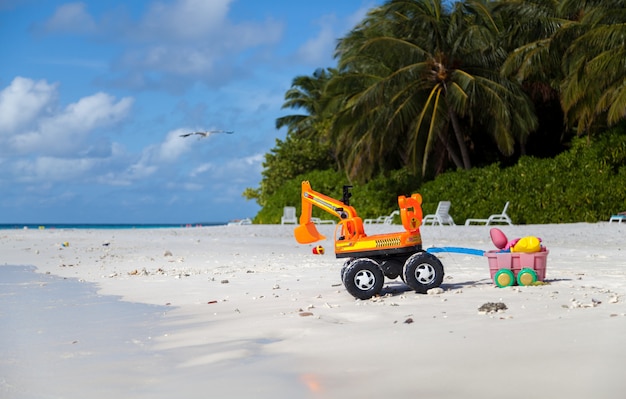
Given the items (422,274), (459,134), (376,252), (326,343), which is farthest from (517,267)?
(459,134)

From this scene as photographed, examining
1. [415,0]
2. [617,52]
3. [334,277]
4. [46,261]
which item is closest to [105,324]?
[334,277]

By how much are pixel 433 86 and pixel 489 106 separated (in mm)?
2675

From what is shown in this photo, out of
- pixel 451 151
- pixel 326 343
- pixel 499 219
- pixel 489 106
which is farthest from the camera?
pixel 451 151

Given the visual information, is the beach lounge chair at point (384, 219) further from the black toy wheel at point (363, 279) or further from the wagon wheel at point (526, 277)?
the black toy wheel at point (363, 279)

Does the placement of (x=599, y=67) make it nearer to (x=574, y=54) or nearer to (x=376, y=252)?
(x=574, y=54)

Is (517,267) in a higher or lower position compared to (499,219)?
lower

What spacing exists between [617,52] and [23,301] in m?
17.6

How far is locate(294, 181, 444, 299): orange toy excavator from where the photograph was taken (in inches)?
262

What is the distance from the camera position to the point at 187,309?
6.63 metres

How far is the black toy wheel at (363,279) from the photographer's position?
6609mm

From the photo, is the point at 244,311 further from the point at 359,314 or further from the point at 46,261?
the point at 46,261

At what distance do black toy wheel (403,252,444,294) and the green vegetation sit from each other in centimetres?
1439

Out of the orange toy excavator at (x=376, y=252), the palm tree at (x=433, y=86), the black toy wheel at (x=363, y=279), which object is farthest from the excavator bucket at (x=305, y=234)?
the palm tree at (x=433, y=86)

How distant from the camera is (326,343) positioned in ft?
15.4
